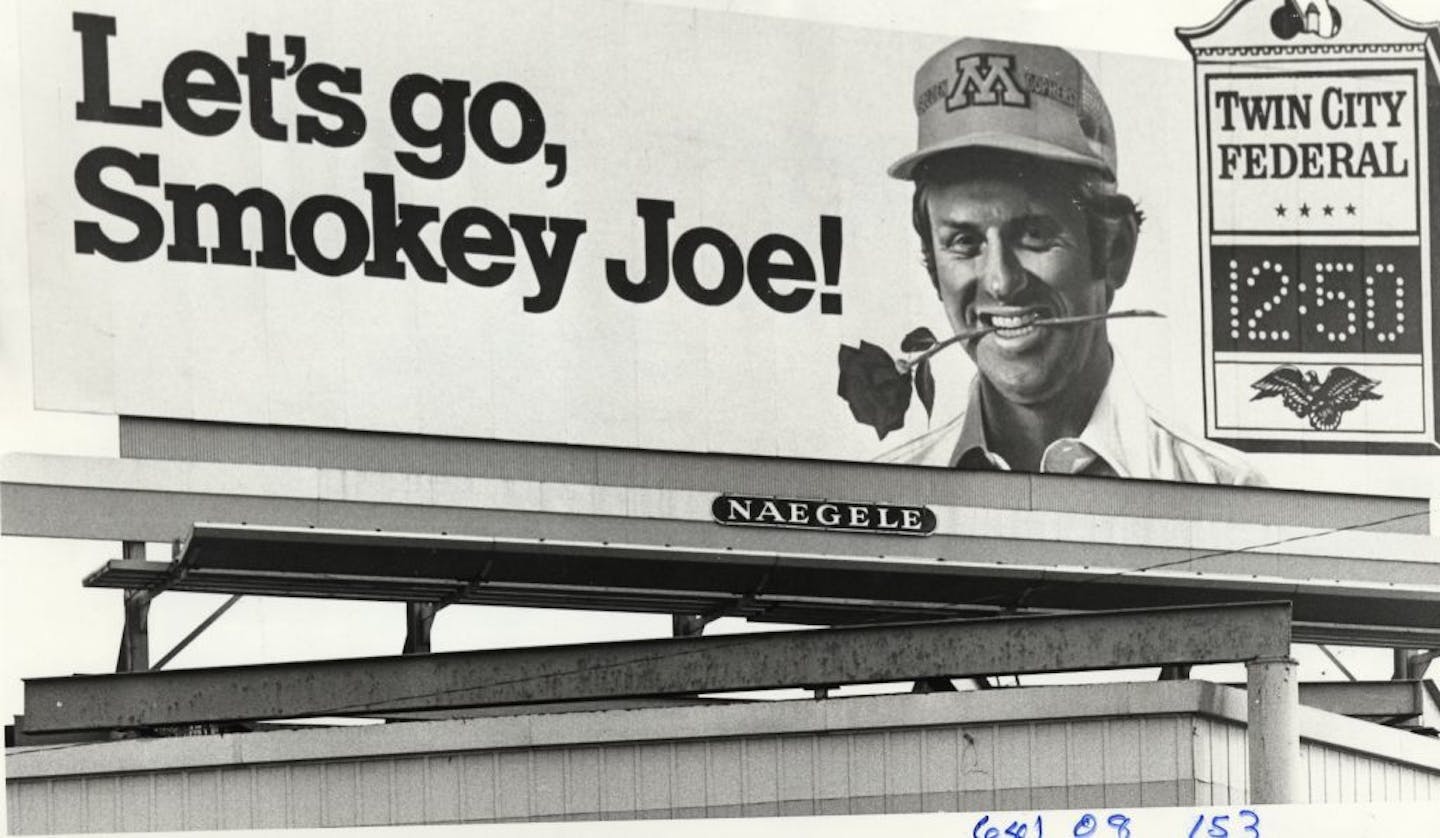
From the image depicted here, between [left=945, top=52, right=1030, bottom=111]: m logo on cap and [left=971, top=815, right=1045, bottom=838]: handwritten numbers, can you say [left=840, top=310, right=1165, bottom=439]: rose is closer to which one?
[left=945, top=52, right=1030, bottom=111]: m logo on cap

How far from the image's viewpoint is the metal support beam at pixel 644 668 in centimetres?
1834

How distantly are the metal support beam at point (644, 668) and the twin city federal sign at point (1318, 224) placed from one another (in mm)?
7571

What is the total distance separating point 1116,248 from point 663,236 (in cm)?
485

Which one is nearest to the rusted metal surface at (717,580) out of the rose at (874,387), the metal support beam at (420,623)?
the metal support beam at (420,623)

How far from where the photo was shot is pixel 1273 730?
57.8 ft

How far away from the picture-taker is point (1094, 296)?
82.4 ft

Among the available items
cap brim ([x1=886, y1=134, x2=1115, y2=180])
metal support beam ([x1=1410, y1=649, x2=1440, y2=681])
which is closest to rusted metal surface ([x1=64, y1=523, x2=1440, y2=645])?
metal support beam ([x1=1410, y1=649, x2=1440, y2=681])

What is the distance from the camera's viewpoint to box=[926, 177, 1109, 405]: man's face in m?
24.7

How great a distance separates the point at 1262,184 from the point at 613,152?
671 cm

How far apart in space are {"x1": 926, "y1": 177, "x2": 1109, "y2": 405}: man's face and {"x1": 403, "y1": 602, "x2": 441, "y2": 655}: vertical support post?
579 cm

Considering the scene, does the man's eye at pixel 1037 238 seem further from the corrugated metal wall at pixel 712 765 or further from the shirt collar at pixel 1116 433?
the corrugated metal wall at pixel 712 765

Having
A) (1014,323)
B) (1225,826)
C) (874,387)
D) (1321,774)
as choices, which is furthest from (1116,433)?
(1225,826)

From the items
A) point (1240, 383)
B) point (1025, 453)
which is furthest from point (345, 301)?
point (1240, 383)

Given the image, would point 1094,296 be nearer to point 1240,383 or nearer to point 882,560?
point 1240,383
